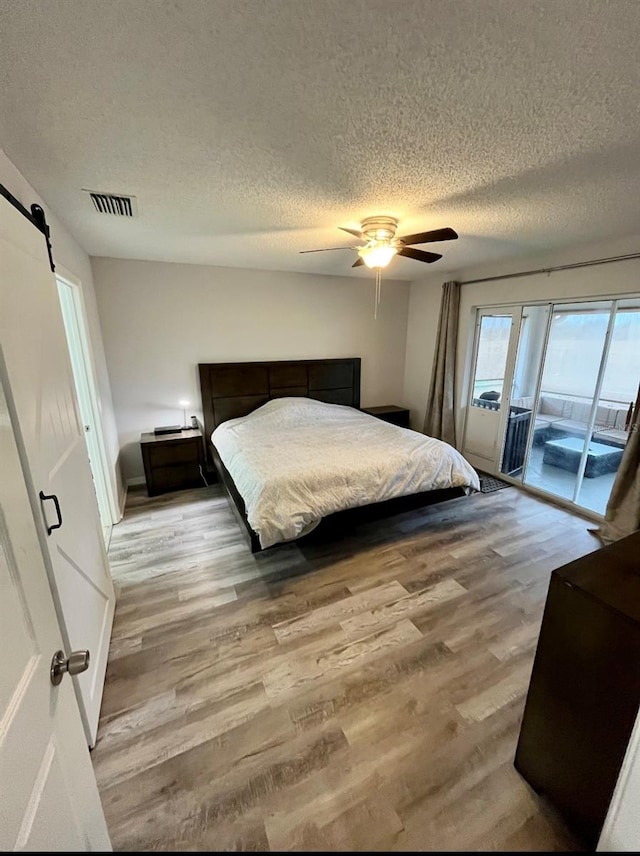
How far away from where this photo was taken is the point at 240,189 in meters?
1.88

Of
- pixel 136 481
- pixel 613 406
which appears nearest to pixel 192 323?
pixel 136 481

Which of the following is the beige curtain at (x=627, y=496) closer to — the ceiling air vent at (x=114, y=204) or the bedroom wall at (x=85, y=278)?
the ceiling air vent at (x=114, y=204)

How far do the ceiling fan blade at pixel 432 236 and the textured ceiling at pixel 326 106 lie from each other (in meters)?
0.16

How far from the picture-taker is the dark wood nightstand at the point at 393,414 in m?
4.81

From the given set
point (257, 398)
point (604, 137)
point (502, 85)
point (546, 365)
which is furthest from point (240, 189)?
point (546, 365)

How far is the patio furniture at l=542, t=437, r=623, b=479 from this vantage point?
3.41 metres

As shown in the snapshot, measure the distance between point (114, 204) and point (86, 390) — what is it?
142 centimetres

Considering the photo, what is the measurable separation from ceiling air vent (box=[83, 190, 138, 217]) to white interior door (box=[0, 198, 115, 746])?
637 millimetres

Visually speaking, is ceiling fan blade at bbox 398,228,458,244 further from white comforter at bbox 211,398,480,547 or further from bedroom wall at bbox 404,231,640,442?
bedroom wall at bbox 404,231,640,442

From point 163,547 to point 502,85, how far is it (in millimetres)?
3274

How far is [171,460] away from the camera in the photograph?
368 cm

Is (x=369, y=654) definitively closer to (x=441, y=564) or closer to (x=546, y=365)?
(x=441, y=564)

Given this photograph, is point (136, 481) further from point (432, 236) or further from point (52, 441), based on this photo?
point (432, 236)

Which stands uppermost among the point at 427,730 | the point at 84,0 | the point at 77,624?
the point at 84,0
